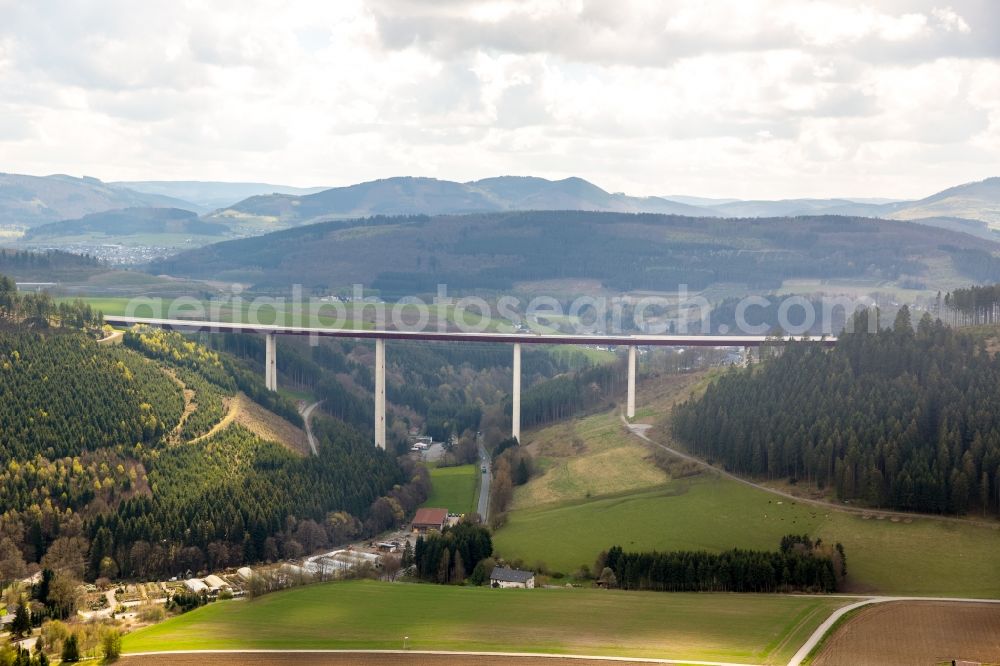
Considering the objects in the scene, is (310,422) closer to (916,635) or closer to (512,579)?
(512,579)

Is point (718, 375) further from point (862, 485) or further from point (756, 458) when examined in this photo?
point (862, 485)

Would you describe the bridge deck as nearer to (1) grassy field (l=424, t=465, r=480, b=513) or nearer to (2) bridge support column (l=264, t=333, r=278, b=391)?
(2) bridge support column (l=264, t=333, r=278, b=391)

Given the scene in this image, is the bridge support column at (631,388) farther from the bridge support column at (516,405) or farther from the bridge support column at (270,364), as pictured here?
the bridge support column at (270,364)

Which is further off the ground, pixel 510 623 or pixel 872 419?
pixel 872 419

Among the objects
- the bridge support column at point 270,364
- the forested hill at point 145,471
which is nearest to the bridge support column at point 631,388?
the forested hill at point 145,471

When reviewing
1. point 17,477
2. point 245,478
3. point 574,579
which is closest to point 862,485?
point 574,579

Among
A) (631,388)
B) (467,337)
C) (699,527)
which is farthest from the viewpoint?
(467,337)

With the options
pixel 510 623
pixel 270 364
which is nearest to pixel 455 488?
pixel 270 364

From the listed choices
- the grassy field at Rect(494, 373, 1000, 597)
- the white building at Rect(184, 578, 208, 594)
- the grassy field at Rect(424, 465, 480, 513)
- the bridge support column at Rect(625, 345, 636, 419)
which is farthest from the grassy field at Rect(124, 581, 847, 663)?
the bridge support column at Rect(625, 345, 636, 419)
